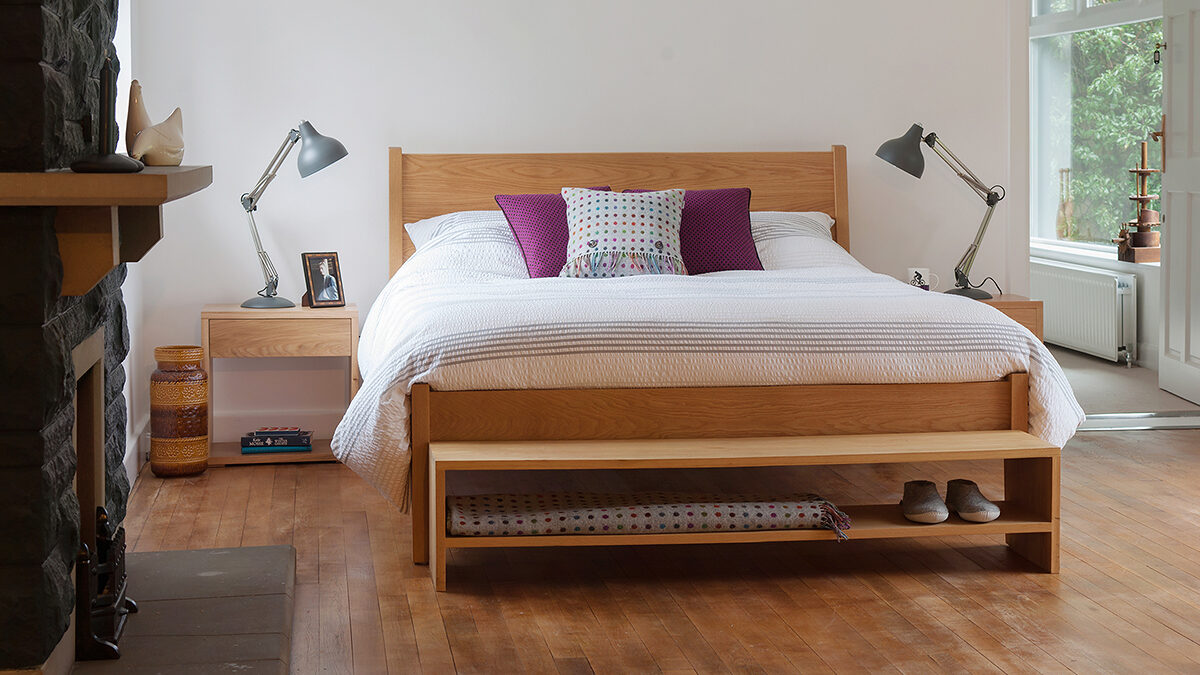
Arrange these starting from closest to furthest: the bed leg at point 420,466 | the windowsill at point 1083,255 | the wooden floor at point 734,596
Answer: the wooden floor at point 734,596 → the bed leg at point 420,466 → the windowsill at point 1083,255

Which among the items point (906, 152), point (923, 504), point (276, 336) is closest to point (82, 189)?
point (923, 504)

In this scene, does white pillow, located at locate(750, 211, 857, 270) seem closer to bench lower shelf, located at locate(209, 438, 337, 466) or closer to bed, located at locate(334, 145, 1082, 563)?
bed, located at locate(334, 145, 1082, 563)

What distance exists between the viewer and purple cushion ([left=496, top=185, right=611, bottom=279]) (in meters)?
3.96

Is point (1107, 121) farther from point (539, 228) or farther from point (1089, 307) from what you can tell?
point (539, 228)

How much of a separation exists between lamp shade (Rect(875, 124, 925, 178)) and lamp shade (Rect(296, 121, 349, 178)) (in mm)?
1942

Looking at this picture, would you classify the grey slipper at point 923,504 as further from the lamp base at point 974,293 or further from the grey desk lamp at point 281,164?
the grey desk lamp at point 281,164

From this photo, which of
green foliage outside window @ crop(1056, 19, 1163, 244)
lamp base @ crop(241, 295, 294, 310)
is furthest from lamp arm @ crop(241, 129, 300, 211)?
green foliage outside window @ crop(1056, 19, 1163, 244)

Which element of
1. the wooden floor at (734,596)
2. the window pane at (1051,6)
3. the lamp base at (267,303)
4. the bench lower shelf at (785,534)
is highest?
the window pane at (1051,6)

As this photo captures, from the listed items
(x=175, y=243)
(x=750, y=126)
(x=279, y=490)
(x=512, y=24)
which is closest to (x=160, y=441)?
(x=279, y=490)

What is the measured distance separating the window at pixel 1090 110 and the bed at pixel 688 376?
3555 millimetres

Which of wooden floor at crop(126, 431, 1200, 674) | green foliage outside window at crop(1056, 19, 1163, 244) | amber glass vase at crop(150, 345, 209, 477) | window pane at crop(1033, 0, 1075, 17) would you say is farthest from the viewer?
window pane at crop(1033, 0, 1075, 17)

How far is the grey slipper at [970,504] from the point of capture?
288 centimetres

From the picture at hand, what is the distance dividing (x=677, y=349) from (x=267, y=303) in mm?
1864

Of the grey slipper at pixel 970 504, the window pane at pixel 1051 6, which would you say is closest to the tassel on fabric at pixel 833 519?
the grey slipper at pixel 970 504
